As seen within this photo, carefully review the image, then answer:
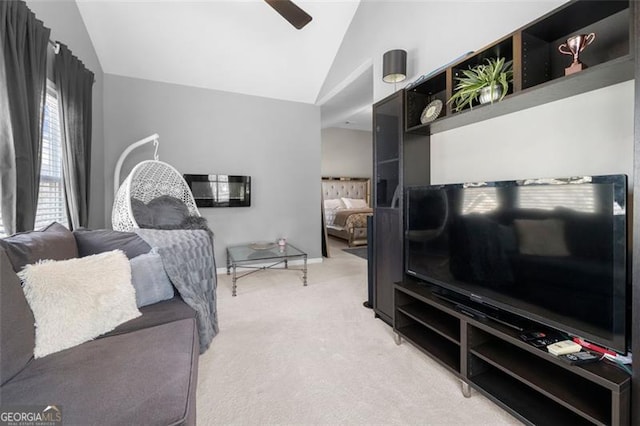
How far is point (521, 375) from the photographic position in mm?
1256

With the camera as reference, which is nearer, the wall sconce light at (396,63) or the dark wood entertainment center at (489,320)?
the dark wood entertainment center at (489,320)

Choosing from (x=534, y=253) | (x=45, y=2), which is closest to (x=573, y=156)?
(x=534, y=253)

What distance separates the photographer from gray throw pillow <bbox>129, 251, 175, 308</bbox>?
1.61 m

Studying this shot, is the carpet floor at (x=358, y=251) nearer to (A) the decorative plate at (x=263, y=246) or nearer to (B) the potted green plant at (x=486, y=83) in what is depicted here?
(A) the decorative plate at (x=263, y=246)

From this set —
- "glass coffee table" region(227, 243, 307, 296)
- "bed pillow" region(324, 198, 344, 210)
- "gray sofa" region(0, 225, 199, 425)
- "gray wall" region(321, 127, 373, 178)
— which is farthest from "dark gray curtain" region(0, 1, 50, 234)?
"gray wall" region(321, 127, 373, 178)

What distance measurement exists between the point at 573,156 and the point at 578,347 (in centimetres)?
91

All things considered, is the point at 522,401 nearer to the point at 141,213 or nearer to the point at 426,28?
the point at 426,28

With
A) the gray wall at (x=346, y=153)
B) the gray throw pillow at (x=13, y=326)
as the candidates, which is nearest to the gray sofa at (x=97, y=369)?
the gray throw pillow at (x=13, y=326)

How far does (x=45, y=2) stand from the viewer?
2.05m

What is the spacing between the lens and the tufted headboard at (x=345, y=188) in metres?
7.22

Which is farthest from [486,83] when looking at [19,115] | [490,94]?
[19,115]

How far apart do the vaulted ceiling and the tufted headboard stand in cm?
330

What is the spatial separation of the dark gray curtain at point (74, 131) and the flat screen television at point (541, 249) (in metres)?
2.86

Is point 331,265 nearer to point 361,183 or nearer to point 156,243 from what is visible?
point 156,243
